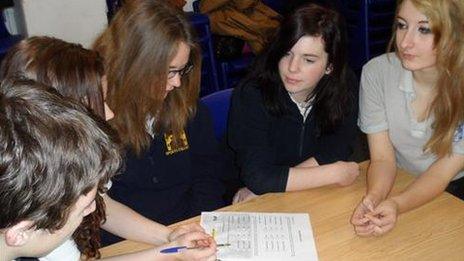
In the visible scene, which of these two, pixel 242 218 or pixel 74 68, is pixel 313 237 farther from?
pixel 74 68

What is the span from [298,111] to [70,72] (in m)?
0.81

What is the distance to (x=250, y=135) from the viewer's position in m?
1.63

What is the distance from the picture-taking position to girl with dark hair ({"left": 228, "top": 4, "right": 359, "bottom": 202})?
151cm

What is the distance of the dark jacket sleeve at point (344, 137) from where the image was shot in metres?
1.71

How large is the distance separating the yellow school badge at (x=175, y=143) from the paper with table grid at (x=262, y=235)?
→ 33cm

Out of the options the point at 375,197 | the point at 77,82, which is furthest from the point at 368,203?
the point at 77,82

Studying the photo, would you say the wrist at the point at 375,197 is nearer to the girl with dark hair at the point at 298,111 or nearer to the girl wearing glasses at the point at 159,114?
the girl with dark hair at the point at 298,111

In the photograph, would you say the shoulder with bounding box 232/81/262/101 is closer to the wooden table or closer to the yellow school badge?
the yellow school badge

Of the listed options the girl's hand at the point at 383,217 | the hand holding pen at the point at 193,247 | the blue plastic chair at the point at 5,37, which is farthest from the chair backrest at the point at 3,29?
the girl's hand at the point at 383,217

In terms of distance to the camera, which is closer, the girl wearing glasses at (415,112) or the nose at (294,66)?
the girl wearing glasses at (415,112)

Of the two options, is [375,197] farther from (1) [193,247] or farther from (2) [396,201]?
(1) [193,247]

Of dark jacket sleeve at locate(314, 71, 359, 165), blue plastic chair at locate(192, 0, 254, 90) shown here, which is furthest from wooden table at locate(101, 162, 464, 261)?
blue plastic chair at locate(192, 0, 254, 90)

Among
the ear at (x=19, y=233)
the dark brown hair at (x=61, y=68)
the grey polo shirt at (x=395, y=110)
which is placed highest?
the dark brown hair at (x=61, y=68)

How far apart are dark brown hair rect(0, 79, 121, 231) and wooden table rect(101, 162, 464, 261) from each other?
1.51ft
